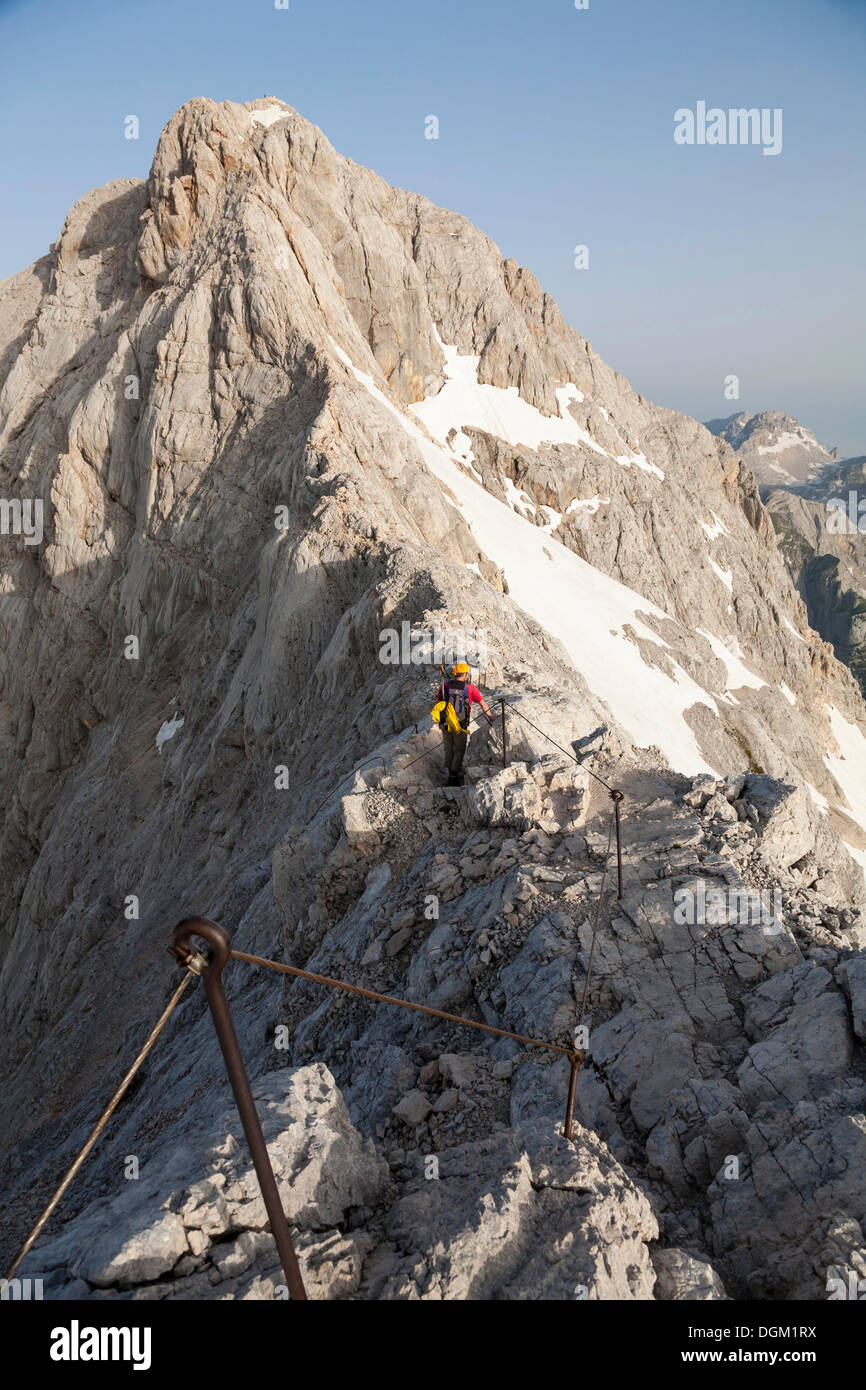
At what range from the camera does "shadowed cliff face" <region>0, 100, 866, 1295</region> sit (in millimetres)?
13117

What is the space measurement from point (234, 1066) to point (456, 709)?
903cm

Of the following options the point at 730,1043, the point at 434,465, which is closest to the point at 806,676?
the point at 434,465

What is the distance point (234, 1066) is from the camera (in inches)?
161

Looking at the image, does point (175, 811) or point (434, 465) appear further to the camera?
point (434, 465)

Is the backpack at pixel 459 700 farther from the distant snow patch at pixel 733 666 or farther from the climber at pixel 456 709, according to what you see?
the distant snow patch at pixel 733 666

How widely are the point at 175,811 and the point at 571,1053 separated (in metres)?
20.0

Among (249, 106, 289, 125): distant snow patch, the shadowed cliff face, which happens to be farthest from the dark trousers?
(249, 106, 289, 125): distant snow patch

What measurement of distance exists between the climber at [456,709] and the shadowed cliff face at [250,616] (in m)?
0.64

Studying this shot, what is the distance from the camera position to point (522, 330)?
65.1 m

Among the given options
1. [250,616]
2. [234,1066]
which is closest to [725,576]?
[250,616]

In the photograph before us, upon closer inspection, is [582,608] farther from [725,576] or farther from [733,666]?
[725,576]

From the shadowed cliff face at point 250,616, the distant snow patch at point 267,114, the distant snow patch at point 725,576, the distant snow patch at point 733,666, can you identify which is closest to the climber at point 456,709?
the shadowed cliff face at point 250,616

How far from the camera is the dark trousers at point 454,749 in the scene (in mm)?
13039

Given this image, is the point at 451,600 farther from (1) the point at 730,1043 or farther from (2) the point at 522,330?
(2) the point at 522,330
